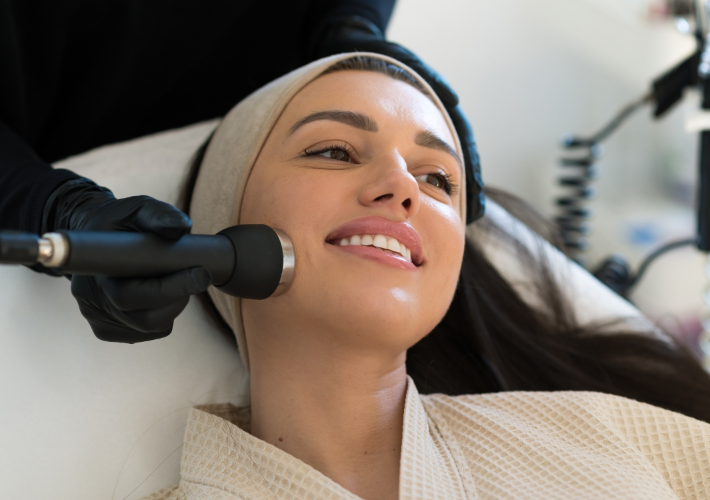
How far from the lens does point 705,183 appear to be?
1707mm

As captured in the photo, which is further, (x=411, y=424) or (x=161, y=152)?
(x=161, y=152)

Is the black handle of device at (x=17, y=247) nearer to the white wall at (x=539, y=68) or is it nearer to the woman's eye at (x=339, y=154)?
the woman's eye at (x=339, y=154)

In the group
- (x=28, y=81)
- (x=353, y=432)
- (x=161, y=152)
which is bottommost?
(x=353, y=432)

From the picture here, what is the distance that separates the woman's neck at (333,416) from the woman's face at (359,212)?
0.18 feet

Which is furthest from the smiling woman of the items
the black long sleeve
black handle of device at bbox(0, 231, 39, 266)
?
black handle of device at bbox(0, 231, 39, 266)

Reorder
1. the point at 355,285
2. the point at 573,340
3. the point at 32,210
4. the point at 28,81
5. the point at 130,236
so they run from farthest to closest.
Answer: the point at 573,340 → the point at 28,81 → the point at 32,210 → the point at 355,285 → the point at 130,236

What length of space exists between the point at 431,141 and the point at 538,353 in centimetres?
65

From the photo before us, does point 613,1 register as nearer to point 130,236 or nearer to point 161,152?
point 161,152

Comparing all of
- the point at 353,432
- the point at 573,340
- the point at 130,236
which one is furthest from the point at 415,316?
the point at 573,340

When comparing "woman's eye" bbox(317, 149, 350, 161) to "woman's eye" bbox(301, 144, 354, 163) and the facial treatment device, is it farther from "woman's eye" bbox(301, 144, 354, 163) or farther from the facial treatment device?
A: the facial treatment device

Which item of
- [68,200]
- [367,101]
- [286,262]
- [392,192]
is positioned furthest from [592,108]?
[68,200]

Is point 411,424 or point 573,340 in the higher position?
point 411,424

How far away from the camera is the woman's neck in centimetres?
99

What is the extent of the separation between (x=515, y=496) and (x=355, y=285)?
0.39 m
